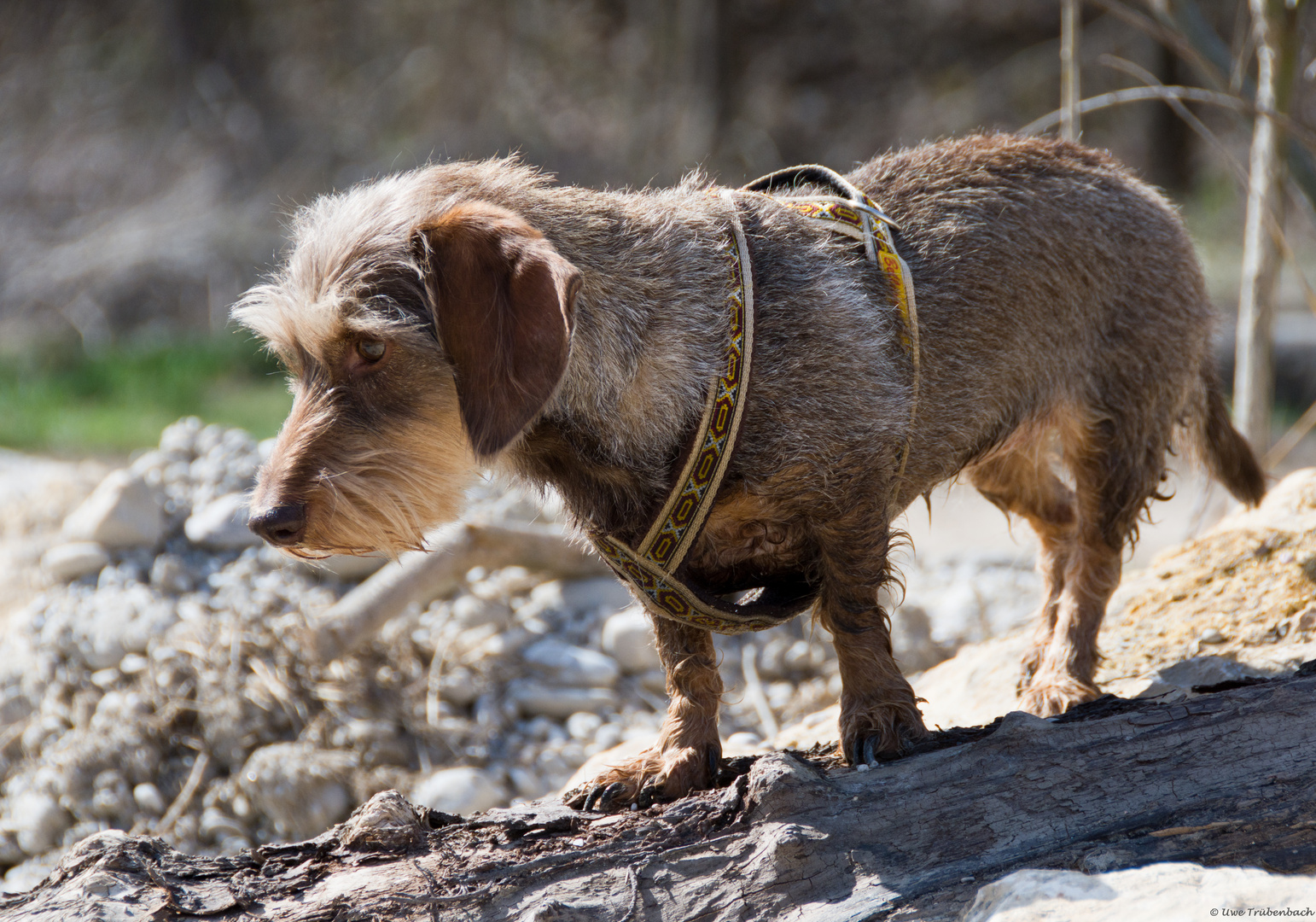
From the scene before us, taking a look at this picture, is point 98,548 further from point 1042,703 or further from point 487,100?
point 487,100

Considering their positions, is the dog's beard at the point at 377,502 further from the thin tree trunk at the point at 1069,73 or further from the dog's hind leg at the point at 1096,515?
the thin tree trunk at the point at 1069,73

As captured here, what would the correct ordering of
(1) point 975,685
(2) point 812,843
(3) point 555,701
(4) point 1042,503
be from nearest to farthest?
1. (2) point 812,843
2. (1) point 975,685
3. (4) point 1042,503
4. (3) point 555,701

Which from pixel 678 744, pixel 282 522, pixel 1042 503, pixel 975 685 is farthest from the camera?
pixel 1042 503

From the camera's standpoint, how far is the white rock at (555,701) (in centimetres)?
504

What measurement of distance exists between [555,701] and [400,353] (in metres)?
2.77

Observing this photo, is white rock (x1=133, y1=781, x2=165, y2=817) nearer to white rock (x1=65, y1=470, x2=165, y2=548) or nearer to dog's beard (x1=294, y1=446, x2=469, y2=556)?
white rock (x1=65, y1=470, x2=165, y2=548)

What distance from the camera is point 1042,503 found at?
14.5 ft

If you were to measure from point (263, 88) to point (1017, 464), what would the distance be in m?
13.2

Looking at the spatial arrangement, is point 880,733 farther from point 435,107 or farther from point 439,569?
point 435,107

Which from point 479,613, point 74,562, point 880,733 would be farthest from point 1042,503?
point 74,562

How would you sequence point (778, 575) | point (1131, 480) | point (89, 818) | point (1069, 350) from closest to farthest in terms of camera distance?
point (778, 575) < point (1069, 350) < point (1131, 480) < point (89, 818)

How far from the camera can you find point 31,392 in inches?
349

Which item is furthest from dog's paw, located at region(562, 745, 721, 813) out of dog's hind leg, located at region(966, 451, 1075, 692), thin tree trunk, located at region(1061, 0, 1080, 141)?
thin tree trunk, located at region(1061, 0, 1080, 141)

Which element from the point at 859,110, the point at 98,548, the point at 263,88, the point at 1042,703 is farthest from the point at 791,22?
the point at 1042,703
